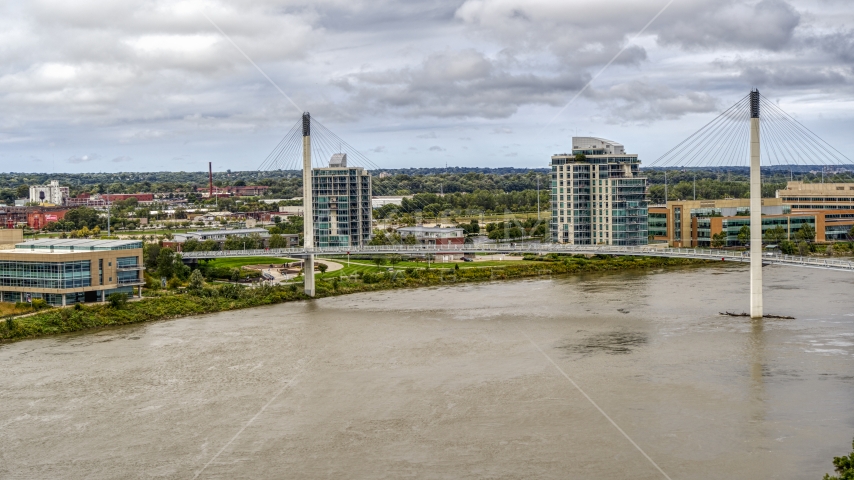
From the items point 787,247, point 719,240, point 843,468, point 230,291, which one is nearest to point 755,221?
point 843,468

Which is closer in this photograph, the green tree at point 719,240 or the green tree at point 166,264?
the green tree at point 166,264

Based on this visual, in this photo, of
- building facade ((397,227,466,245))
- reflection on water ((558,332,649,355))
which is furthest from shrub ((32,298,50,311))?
building facade ((397,227,466,245))

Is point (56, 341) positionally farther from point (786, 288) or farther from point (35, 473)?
point (786, 288)

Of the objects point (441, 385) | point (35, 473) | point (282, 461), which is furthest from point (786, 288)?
point (35, 473)

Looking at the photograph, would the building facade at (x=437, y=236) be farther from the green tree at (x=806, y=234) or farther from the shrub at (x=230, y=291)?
the green tree at (x=806, y=234)

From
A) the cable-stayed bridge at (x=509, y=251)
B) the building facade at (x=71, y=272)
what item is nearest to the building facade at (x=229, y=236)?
the cable-stayed bridge at (x=509, y=251)

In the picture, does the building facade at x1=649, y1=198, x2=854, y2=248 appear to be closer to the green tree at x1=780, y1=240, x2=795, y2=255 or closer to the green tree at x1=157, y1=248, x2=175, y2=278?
the green tree at x1=780, y1=240, x2=795, y2=255
